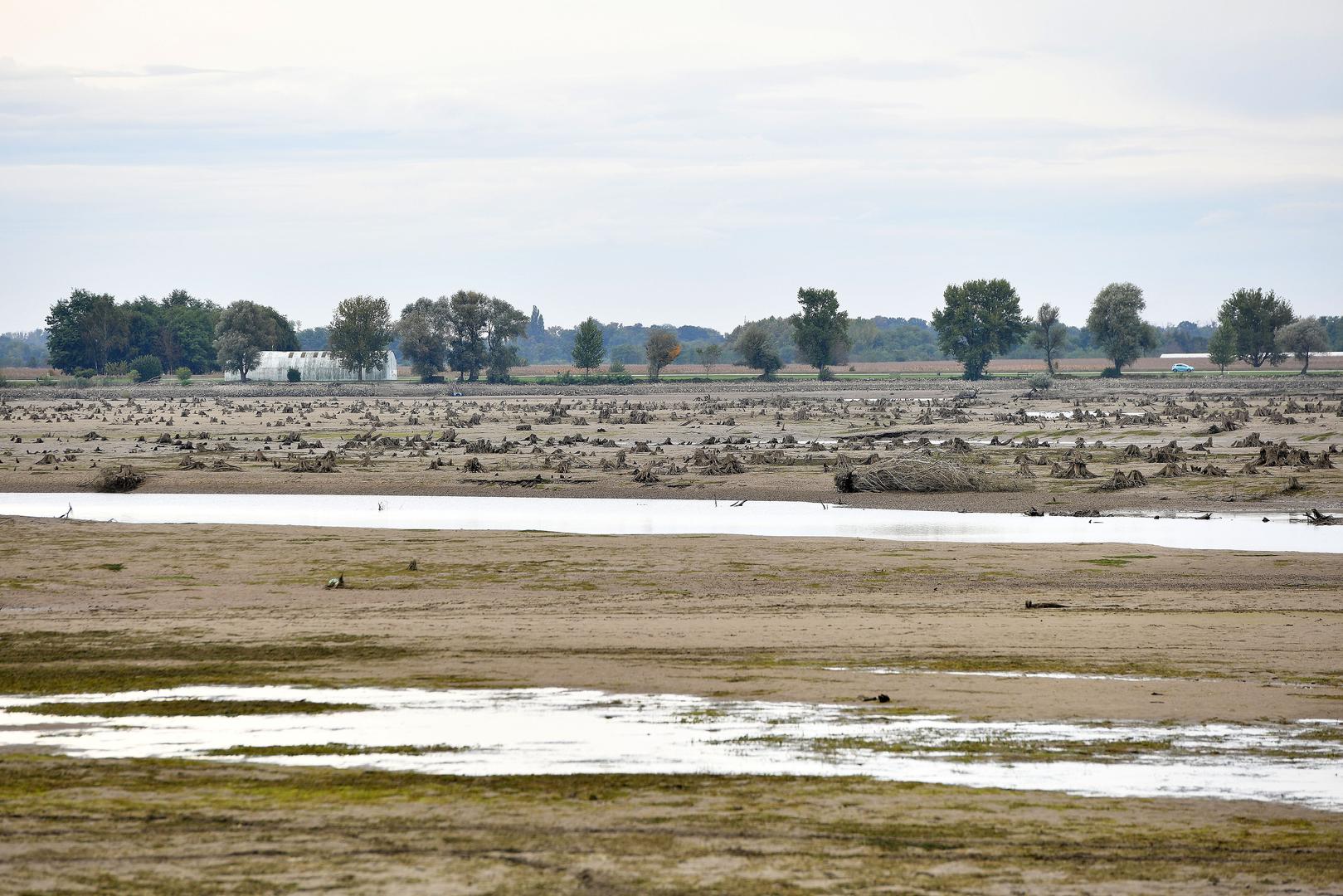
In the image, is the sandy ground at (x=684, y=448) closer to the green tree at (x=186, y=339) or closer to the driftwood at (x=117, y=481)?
the driftwood at (x=117, y=481)

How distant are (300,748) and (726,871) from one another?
364cm

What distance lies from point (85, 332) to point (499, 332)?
46538mm

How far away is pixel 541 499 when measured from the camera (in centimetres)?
3166

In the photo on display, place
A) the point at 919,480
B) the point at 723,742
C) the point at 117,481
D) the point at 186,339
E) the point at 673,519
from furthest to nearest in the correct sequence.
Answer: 1. the point at 186,339
2. the point at 117,481
3. the point at 919,480
4. the point at 673,519
5. the point at 723,742

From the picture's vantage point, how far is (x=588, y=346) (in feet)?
464

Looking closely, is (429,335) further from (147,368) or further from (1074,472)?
(1074,472)

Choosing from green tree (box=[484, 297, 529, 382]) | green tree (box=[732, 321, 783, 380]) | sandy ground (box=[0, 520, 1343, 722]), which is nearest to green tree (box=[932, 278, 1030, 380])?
green tree (box=[732, 321, 783, 380])

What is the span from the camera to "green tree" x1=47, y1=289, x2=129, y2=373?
148 meters

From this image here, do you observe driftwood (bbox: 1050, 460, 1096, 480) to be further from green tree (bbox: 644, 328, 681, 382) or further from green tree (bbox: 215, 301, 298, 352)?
green tree (bbox: 215, 301, 298, 352)

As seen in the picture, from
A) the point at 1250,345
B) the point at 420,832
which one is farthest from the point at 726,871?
the point at 1250,345

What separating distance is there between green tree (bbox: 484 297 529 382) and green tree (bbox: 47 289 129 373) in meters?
42.8

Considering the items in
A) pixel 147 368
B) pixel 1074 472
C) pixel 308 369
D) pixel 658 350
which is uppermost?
pixel 658 350

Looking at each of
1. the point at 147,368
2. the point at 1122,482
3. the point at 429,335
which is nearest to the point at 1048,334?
the point at 429,335

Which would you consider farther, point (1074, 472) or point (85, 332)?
point (85, 332)
